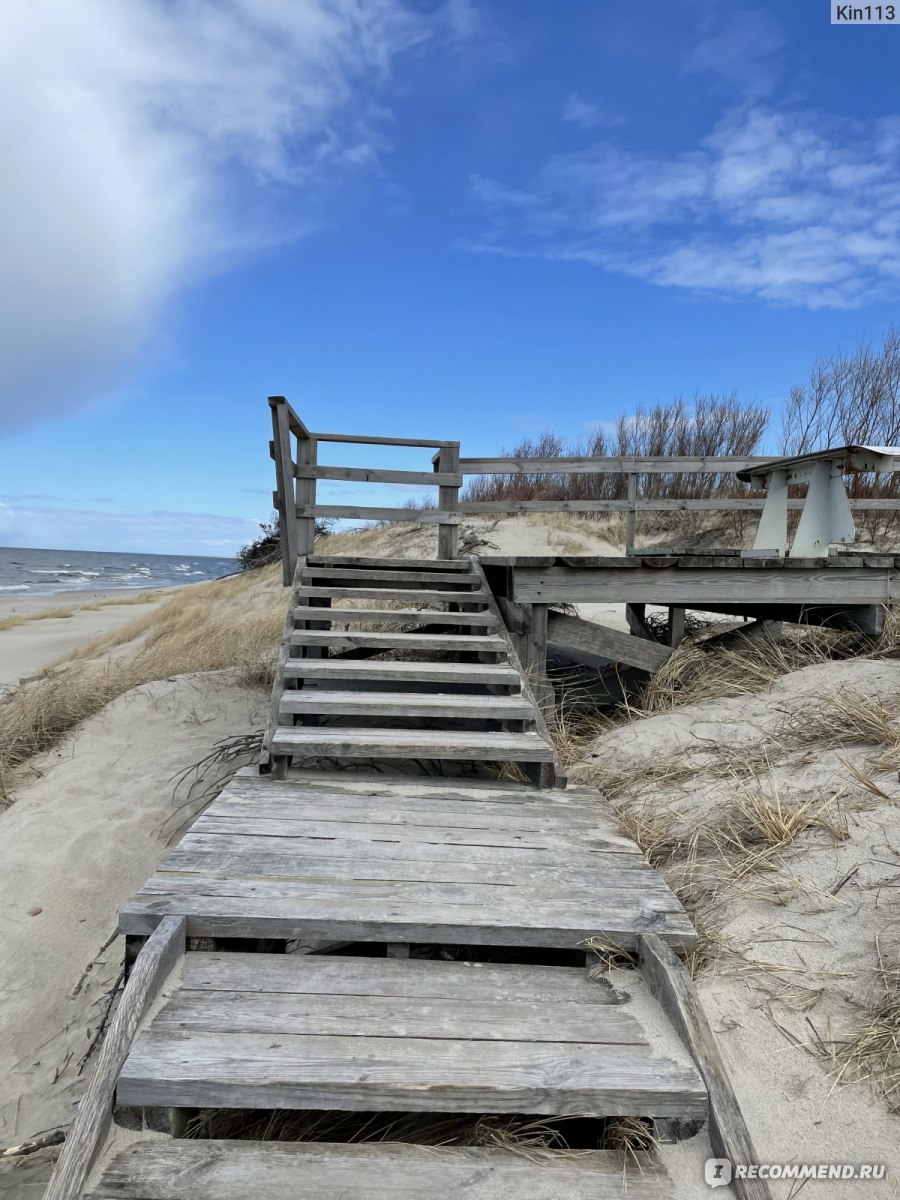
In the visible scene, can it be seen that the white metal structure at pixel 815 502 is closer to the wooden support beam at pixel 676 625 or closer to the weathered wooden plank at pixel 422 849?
the wooden support beam at pixel 676 625

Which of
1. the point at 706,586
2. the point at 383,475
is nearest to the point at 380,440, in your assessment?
the point at 383,475

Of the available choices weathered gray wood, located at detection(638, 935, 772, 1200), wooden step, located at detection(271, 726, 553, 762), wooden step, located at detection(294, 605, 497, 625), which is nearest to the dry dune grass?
wooden step, located at detection(294, 605, 497, 625)

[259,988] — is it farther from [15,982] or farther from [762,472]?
[762,472]

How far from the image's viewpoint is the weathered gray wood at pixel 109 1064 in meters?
1.55

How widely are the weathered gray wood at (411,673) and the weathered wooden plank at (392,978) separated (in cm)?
232

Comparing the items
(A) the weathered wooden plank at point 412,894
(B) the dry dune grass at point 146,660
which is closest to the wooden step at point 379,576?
(B) the dry dune grass at point 146,660

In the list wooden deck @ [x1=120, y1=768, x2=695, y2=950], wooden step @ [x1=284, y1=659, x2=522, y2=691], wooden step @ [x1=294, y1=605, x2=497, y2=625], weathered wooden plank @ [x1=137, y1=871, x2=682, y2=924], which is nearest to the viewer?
wooden deck @ [x1=120, y1=768, x2=695, y2=950]

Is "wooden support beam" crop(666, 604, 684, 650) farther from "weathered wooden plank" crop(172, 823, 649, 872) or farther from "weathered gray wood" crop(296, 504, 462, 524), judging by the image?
"weathered wooden plank" crop(172, 823, 649, 872)

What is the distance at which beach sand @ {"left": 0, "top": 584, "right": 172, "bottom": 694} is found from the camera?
11.4 meters

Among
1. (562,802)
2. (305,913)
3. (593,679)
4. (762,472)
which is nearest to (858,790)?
(562,802)

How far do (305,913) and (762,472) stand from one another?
6299mm

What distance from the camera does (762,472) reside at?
7.03 meters

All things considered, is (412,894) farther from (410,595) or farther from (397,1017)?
(410,595)

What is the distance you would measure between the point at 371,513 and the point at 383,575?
103cm
